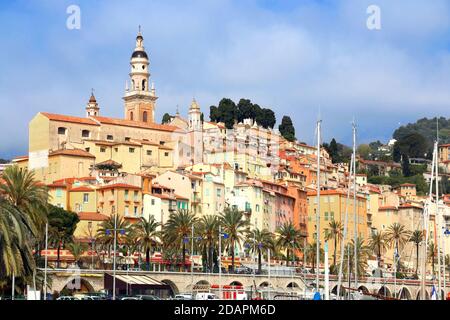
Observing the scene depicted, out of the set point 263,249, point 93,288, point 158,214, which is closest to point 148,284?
point 93,288

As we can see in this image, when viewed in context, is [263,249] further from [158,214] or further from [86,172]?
[86,172]

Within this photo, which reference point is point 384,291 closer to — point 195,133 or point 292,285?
point 292,285

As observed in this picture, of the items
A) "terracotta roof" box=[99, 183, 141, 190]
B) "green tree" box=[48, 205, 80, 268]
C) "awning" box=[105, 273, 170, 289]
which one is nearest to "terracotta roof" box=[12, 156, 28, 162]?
"terracotta roof" box=[99, 183, 141, 190]

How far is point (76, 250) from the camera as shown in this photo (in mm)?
80750

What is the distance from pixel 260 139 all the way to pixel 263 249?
66884 millimetres

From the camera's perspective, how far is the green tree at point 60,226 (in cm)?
7806

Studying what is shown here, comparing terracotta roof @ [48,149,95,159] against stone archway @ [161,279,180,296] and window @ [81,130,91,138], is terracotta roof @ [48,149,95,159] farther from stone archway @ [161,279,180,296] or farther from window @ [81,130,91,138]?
stone archway @ [161,279,180,296]

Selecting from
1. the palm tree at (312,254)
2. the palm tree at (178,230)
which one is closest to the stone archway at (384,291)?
the palm tree at (312,254)

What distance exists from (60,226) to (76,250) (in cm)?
687

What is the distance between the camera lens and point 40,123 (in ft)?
409

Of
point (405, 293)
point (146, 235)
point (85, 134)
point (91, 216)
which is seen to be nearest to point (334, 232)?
point (405, 293)

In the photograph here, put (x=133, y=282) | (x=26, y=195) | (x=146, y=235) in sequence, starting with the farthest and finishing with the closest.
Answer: (x=146, y=235), (x=133, y=282), (x=26, y=195)

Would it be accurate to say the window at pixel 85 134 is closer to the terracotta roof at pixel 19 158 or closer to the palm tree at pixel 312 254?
the terracotta roof at pixel 19 158

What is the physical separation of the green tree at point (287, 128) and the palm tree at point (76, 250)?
94028mm
